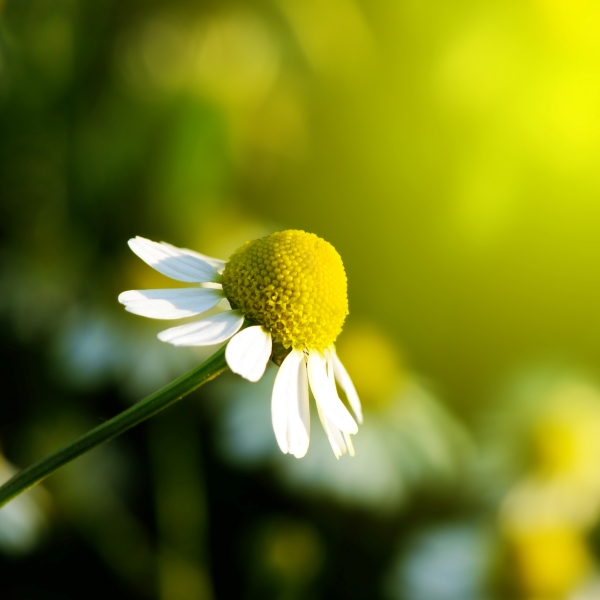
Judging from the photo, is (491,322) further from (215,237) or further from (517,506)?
(215,237)

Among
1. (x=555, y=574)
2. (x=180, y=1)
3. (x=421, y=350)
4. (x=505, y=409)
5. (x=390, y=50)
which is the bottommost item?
(x=555, y=574)

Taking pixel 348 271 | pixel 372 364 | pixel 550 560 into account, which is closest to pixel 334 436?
pixel 550 560

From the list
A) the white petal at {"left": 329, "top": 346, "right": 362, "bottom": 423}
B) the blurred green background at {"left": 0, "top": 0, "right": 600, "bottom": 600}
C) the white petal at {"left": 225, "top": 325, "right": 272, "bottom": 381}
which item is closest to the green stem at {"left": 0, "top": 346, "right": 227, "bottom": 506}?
the white petal at {"left": 225, "top": 325, "right": 272, "bottom": 381}

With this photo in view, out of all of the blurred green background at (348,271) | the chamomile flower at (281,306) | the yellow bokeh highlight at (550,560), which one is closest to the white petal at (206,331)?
the chamomile flower at (281,306)

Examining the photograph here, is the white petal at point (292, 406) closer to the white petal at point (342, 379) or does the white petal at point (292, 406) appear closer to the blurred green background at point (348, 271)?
the white petal at point (342, 379)

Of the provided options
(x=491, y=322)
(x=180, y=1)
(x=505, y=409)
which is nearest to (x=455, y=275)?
(x=491, y=322)

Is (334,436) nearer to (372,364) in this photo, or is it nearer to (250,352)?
(250,352)

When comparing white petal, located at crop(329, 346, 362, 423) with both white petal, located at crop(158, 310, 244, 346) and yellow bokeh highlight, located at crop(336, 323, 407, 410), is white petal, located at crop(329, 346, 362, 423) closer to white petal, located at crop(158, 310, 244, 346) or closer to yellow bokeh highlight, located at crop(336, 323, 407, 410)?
white petal, located at crop(158, 310, 244, 346)
